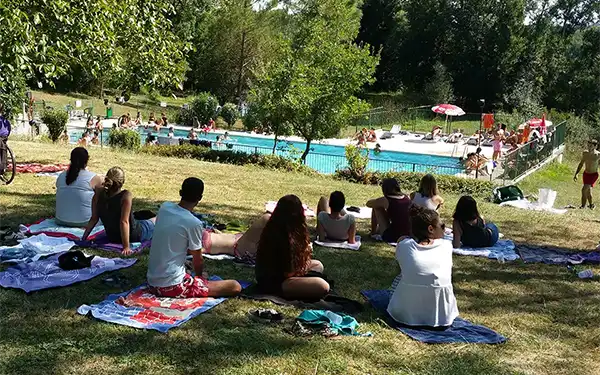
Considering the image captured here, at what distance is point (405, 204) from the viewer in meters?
7.73

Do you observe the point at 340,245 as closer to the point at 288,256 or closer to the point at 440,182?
the point at 288,256

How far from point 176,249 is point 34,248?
2.19m

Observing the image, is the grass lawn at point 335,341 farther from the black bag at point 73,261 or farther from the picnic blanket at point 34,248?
the picnic blanket at point 34,248

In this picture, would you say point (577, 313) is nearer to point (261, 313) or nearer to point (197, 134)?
point (261, 313)

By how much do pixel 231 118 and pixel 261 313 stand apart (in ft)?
102

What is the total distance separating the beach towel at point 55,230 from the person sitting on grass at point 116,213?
250 millimetres

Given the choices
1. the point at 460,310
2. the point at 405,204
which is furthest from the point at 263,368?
the point at 405,204

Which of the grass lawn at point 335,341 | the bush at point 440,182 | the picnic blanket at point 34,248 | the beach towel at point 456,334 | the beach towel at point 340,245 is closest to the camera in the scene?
the grass lawn at point 335,341

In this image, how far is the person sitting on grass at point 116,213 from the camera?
621 cm

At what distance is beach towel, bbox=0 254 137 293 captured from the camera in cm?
503

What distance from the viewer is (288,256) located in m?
4.93

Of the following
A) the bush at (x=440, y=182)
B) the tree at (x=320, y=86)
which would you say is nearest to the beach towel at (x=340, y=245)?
the bush at (x=440, y=182)

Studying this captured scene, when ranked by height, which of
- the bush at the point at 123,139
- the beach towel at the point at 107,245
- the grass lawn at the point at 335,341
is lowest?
the grass lawn at the point at 335,341

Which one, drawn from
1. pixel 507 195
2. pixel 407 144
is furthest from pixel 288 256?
pixel 407 144
